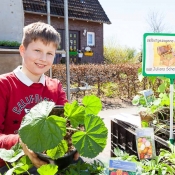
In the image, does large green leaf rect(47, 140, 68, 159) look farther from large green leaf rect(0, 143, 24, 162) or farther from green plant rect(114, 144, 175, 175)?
green plant rect(114, 144, 175, 175)

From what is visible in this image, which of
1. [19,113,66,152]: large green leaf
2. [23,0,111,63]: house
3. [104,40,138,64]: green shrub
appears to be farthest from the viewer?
[104,40,138,64]: green shrub

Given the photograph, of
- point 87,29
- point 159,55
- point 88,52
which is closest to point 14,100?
point 159,55

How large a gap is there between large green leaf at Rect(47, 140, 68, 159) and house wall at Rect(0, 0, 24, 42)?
248 centimetres

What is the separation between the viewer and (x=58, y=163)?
35.2 inches

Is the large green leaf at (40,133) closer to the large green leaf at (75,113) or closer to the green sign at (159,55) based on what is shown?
the large green leaf at (75,113)

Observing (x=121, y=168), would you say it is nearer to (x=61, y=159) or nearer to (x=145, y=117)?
(x=61, y=159)

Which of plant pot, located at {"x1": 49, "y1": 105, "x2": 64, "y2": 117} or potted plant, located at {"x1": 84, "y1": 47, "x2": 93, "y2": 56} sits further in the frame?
potted plant, located at {"x1": 84, "y1": 47, "x2": 93, "y2": 56}

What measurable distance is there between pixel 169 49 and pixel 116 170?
85cm

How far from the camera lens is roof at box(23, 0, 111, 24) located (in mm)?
12683

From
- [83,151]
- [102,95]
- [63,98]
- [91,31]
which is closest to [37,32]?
[63,98]

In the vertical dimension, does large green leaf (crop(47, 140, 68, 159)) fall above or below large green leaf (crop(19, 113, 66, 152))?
below

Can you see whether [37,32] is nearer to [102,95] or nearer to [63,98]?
[63,98]

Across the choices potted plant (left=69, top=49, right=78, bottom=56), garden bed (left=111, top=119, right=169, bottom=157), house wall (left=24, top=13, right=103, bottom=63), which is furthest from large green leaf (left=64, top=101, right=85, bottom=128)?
potted plant (left=69, top=49, right=78, bottom=56)

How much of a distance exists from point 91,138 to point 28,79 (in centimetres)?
73
